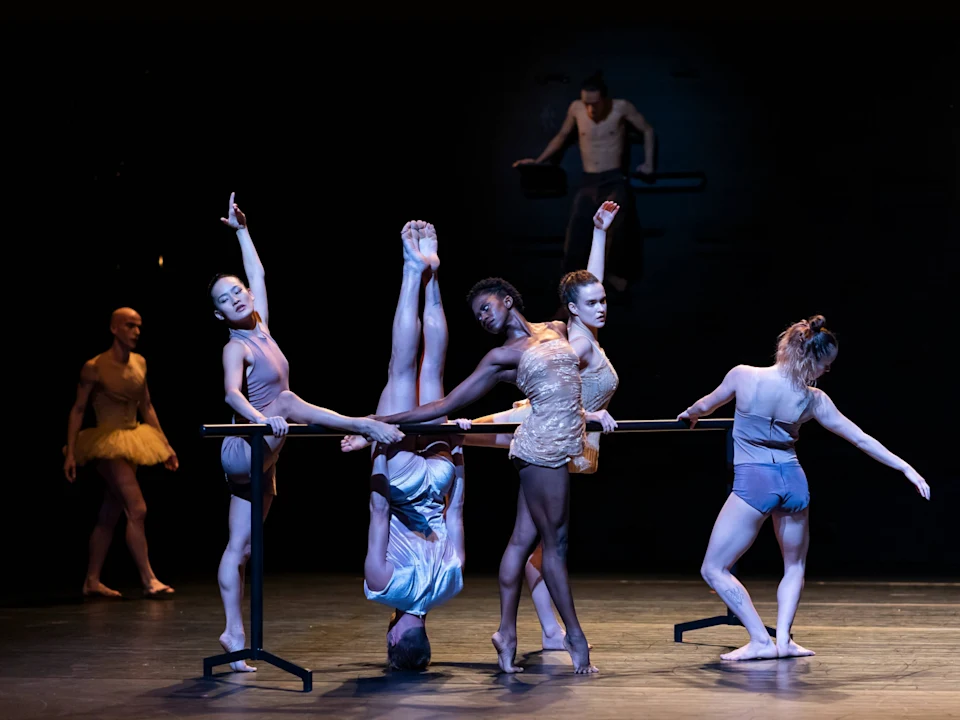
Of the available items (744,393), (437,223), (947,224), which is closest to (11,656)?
(744,393)

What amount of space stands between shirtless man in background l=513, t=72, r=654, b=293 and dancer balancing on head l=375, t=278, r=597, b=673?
11.0 ft

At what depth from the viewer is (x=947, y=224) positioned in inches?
305

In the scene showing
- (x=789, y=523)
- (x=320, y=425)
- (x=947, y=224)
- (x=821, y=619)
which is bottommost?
(x=821, y=619)

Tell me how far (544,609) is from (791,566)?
0.98 meters

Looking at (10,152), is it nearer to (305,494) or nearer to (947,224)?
(305,494)

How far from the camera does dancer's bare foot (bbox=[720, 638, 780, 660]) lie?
4.75m

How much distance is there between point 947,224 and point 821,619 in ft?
10.1

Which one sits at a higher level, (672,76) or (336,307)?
(672,76)

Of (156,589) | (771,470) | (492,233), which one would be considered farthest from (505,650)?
(492,233)

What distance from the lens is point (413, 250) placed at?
484 cm

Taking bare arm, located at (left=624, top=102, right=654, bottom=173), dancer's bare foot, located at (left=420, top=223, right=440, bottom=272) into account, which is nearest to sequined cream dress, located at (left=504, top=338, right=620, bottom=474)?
dancer's bare foot, located at (left=420, top=223, right=440, bottom=272)

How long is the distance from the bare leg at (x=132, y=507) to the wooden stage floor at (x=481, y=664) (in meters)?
0.23

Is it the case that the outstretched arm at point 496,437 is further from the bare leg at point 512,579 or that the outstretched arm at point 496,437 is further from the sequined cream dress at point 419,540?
the bare leg at point 512,579

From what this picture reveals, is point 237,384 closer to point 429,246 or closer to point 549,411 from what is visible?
point 429,246
